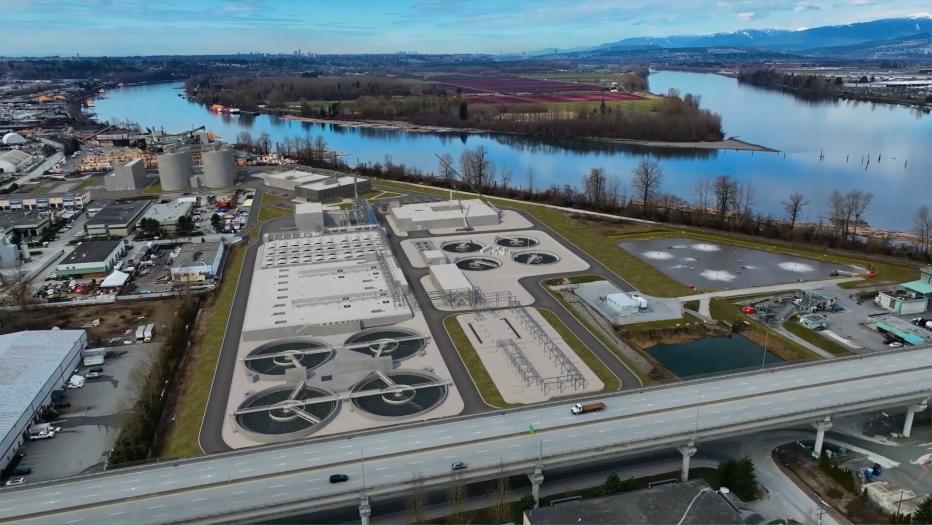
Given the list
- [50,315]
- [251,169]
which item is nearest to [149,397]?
[50,315]

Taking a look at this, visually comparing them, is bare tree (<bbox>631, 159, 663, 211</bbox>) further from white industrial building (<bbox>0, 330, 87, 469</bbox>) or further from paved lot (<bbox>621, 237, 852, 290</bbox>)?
white industrial building (<bbox>0, 330, 87, 469</bbox>)

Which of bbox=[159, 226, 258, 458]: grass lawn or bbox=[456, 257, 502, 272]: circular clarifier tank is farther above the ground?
bbox=[456, 257, 502, 272]: circular clarifier tank

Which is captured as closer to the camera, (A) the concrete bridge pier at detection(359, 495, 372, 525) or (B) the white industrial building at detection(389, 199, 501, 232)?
(A) the concrete bridge pier at detection(359, 495, 372, 525)

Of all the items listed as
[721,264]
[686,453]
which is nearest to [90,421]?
[686,453]

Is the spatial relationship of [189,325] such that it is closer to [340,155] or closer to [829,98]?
[340,155]

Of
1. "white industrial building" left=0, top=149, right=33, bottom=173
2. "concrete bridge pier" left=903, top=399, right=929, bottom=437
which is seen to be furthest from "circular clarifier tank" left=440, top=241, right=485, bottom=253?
"white industrial building" left=0, top=149, right=33, bottom=173

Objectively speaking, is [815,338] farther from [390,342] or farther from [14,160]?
[14,160]
